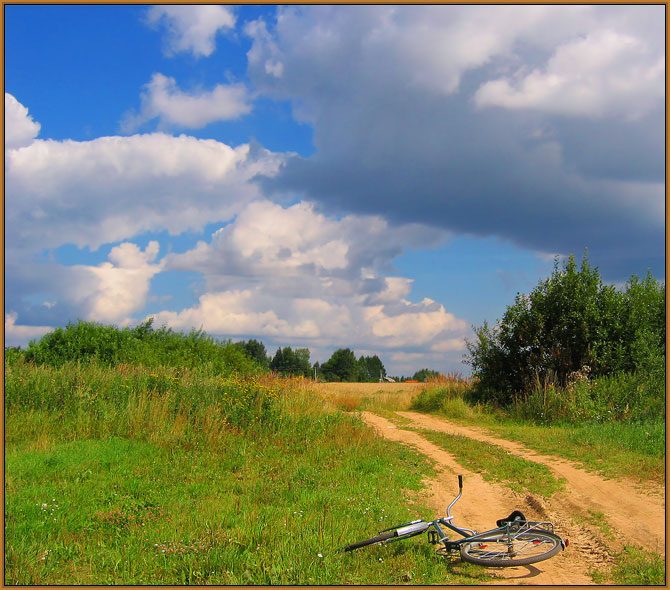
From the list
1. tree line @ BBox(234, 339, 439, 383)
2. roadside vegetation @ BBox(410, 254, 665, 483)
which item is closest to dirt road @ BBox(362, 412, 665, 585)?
roadside vegetation @ BBox(410, 254, 665, 483)

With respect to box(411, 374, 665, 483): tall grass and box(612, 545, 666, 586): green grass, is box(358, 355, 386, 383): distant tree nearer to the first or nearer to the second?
box(411, 374, 665, 483): tall grass

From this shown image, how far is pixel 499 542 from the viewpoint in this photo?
610cm

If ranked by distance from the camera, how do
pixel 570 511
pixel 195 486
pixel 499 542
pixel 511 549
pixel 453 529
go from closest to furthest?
1. pixel 511 549
2. pixel 499 542
3. pixel 453 529
4. pixel 570 511
5. pixel 195 486

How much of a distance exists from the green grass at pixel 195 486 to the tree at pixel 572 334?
10.1 m

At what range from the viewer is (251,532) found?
253 inches

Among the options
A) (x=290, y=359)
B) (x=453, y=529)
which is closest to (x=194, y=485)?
(x=453, y=529)

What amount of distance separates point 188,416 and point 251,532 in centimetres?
678

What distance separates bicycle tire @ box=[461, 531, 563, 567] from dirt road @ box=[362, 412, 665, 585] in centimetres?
26

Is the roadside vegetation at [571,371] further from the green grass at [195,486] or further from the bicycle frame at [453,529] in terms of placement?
the bicycle frame at [453,529]

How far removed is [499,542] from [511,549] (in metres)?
0.15

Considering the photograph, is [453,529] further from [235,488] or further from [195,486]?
[195,486]

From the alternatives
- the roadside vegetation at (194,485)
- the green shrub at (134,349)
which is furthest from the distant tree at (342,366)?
the roadside vegetation at (194,485)

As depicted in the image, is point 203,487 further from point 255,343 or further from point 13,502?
point 255,343

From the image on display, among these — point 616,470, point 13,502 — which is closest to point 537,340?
point 616,470
